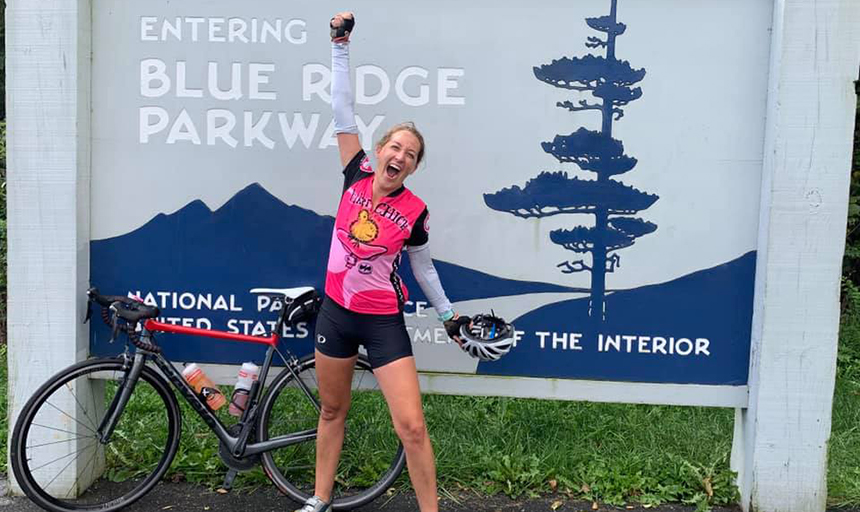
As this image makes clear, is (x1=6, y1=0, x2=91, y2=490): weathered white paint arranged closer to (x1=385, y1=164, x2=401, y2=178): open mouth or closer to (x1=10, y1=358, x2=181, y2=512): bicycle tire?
(x1=10, y1=358, x2=181, y2=512): bicycle tire

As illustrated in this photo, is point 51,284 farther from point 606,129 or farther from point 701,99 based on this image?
point 701,99

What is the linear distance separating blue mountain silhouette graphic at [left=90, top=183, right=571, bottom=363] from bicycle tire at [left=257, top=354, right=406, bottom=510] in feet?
1.44

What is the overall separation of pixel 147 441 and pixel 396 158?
2362 millimetres

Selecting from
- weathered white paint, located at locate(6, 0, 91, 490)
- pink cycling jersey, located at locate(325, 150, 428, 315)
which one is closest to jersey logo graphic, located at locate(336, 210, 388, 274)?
pink cycling jersey, located at locate(325, 150, 428, 315)

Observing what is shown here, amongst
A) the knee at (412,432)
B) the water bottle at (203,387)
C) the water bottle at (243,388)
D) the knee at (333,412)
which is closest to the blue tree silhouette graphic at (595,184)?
the knee at (412,432)

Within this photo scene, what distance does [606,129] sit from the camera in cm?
428

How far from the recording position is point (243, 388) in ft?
14.3

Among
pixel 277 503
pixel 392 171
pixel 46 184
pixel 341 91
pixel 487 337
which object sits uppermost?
pixel 341 91

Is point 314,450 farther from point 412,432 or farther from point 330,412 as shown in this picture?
point 412,432

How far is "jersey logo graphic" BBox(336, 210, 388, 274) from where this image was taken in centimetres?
374

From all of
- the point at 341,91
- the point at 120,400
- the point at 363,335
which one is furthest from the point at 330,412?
the point at 341,91

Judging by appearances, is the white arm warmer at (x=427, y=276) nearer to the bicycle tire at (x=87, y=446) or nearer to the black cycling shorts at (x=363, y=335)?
the black cycling shorts at (x=363, y=335)

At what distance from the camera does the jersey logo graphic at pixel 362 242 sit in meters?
3.74

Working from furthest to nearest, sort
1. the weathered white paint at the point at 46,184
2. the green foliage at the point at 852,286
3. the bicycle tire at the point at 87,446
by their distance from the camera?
1. the green foliage at the point at 852,286
2. the weathered white paint at the point at 46,184
3. the bicycle tire at the point at 87,446
